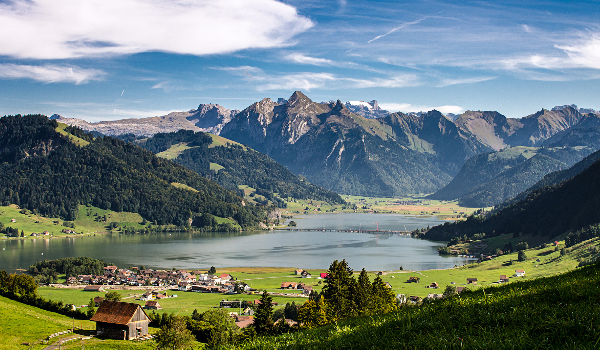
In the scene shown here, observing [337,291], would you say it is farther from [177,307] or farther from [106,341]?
[177,307]

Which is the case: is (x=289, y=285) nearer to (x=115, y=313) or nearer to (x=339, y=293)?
(x=115, y=313)

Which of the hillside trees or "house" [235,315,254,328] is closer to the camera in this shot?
the hillside trees

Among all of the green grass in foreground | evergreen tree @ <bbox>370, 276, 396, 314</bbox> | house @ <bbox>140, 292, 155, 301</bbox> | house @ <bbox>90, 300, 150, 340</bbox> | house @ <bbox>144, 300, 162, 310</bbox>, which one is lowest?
house @ <bbox>140, 292, 155, 301</bbox>

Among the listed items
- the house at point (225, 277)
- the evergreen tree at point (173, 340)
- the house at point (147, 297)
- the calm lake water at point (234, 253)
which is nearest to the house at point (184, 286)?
the house at point (225, 277)

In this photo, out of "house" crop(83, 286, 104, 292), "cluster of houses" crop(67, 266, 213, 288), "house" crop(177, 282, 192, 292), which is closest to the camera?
"house" crop(83, 286, 104, 292)

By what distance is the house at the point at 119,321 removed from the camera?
1758 inches

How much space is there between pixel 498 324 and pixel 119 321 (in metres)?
43.4

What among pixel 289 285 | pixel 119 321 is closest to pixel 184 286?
pixel 289 285

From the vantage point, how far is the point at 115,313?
45.5 meters

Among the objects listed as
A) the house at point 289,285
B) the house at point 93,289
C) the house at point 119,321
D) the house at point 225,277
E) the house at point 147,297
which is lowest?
the house at point 289,285

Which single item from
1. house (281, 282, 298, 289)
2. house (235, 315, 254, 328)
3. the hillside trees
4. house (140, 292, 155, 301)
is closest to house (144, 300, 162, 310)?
house (140, 292, 155, 301)

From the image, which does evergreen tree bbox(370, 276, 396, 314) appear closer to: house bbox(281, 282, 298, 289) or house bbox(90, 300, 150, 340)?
house bbox(90, 300, 150, 340)

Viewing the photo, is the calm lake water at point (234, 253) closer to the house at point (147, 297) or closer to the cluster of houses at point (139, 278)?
the cluster of houses at point (139, 278)

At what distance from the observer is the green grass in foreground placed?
24.9 ft
